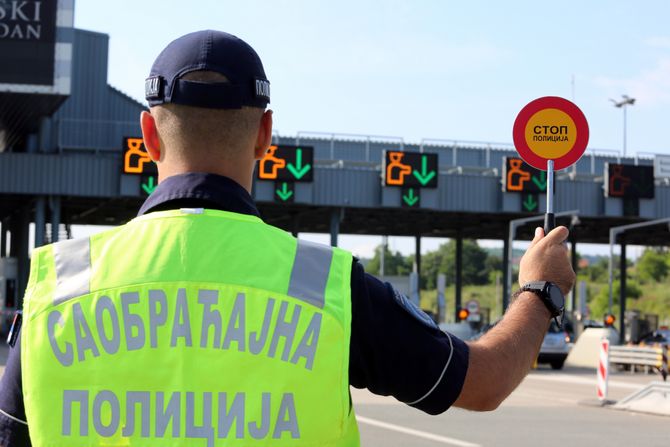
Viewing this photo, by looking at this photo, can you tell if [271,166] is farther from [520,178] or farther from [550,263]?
[550,263]

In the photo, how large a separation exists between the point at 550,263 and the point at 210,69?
2.83ft

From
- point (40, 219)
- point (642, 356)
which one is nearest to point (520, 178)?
point (642, 356)

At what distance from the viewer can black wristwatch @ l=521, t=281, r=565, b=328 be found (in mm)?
2611

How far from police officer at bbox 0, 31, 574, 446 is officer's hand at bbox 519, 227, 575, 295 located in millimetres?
232

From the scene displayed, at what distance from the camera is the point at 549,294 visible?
8.57 ft

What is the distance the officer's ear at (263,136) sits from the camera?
2559 millimetres

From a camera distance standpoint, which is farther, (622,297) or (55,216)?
(622,297)

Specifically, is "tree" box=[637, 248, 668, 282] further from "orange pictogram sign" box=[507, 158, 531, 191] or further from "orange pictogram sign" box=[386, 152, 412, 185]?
"orange pictogram sign" box=[386, 152, 412, 185]

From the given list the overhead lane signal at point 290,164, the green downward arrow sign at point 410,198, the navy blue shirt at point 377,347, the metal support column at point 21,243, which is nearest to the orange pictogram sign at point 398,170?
the green downward arrow sign at point 410,198

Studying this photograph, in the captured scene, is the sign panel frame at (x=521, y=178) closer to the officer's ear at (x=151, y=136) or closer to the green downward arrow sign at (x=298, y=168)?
the green downward arrow sign at (x=298, y=168)

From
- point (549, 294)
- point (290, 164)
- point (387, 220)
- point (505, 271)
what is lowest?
point (549, 294)

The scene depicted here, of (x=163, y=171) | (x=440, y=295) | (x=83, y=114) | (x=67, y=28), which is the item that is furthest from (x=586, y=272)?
(x=163, y=171)

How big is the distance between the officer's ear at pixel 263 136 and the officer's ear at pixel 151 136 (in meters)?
0.20

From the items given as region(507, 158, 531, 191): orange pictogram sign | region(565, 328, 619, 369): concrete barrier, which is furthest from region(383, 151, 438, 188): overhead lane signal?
region(565, 328, 619, 369): concrete barrier
